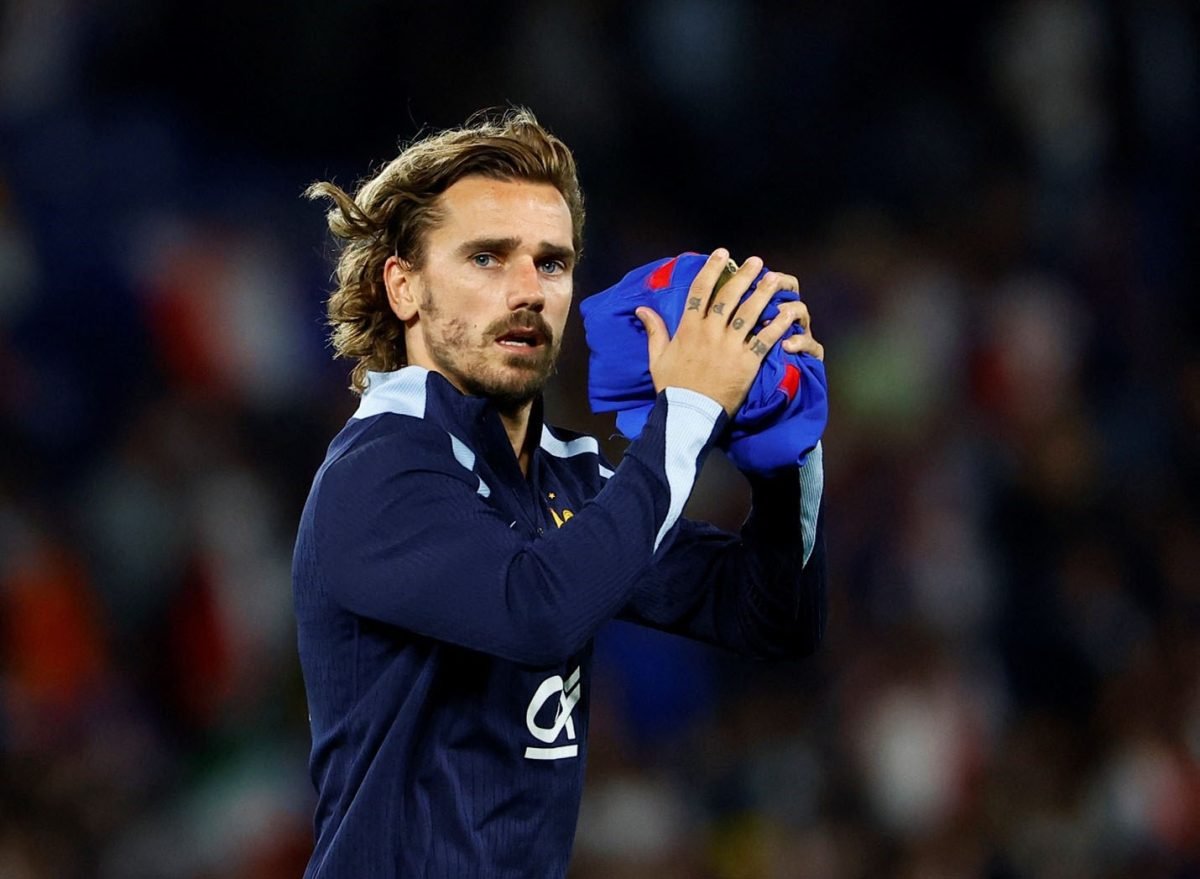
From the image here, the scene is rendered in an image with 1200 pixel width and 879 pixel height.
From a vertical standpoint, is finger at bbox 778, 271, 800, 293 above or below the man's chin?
above

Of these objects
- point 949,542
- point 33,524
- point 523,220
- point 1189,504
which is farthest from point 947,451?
point 523,220

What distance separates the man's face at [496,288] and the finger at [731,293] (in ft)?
0.96

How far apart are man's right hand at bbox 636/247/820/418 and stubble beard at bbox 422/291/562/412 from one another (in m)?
0.20

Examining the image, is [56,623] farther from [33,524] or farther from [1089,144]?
[1089,144]

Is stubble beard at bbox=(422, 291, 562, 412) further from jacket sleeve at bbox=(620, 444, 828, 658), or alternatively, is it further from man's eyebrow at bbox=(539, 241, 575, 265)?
jacket sleeve at bbox=(620, 444, 828, 658)

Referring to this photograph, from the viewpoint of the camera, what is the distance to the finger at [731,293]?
8.21 ft

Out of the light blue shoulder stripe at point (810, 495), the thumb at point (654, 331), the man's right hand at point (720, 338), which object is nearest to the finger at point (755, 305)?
the man's right hand at point (720, 338)

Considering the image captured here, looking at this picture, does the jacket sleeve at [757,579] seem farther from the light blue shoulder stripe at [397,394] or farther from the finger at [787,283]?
the light blue shoulder stripe at [397,394]

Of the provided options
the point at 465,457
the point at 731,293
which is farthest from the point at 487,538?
the point at 731,293

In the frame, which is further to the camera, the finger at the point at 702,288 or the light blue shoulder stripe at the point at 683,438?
the finger at the point at 702,288

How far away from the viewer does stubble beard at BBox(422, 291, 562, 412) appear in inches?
104

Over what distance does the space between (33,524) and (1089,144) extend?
4.97 m

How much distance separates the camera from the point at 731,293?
2.52 metres

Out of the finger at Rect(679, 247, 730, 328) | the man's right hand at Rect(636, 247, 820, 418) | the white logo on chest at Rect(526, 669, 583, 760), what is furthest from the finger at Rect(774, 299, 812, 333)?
the white logo on chest at Rect(526, 669, 583, 760)
